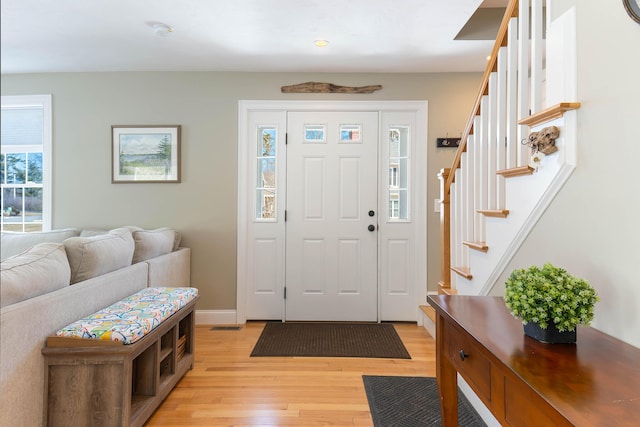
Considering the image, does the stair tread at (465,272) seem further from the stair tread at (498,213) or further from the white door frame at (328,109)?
the white door frame at (328,109)

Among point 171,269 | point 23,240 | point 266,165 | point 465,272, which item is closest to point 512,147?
point 465,272

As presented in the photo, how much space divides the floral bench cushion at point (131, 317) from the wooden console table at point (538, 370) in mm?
1367

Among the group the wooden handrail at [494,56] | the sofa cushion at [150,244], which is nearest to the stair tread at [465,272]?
the wooden handrail at [494,56]

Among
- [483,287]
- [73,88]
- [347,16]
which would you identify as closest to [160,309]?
[483,287]

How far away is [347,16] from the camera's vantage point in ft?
7.98

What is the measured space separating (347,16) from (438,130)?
4.89ft

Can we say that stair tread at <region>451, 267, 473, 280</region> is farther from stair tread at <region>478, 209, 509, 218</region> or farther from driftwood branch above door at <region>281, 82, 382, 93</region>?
driftwood branch above door at <region>281, 82, 382, 93</region>

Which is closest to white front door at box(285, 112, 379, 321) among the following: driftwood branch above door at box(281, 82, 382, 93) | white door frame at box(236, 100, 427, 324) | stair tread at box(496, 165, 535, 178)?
white door frame at box(236, 100, 427, 324)

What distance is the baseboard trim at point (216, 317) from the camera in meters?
3.41

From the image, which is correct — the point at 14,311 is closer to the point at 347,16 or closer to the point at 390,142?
the point at 347,16

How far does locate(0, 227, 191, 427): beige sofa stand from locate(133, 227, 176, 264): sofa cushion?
0.55 ft

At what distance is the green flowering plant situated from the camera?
0.94 metres

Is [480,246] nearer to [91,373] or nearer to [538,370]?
[538,370]

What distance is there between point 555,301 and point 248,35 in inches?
105
